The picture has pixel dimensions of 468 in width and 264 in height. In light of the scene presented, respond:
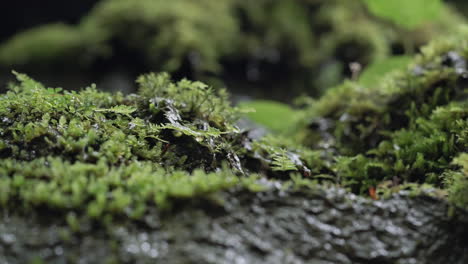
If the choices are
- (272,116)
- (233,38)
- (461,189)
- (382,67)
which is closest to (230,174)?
(461,189)

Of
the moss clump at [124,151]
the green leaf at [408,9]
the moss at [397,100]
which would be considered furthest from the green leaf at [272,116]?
the green leaf at [408,9]

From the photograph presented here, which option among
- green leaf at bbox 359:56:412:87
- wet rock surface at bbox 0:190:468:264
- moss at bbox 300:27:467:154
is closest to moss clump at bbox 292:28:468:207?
moss at bbox 300:27:467:154

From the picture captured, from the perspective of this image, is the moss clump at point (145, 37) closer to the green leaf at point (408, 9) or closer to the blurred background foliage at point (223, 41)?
the blurred background foliage at point (223, 41)

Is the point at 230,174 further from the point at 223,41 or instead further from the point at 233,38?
the point at 233,38

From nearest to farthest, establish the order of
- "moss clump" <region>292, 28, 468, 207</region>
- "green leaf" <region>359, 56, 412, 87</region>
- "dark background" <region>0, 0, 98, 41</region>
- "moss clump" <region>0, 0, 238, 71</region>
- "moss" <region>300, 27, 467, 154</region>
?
"moss clump" <region>292, 28, 468, 207</region> < "moss" <region>300, 27, 467, 154</region> < "green leaf" <region>359, 56, 412, 87</region> < "moss clump" <region>0, 0, 238, 71</region> < "dark background" <region>0, 0, 98, 41</region>

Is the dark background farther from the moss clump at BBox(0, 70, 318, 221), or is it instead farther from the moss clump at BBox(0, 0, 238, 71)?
the moss clump at BBox(0, 70, 318, 221)
